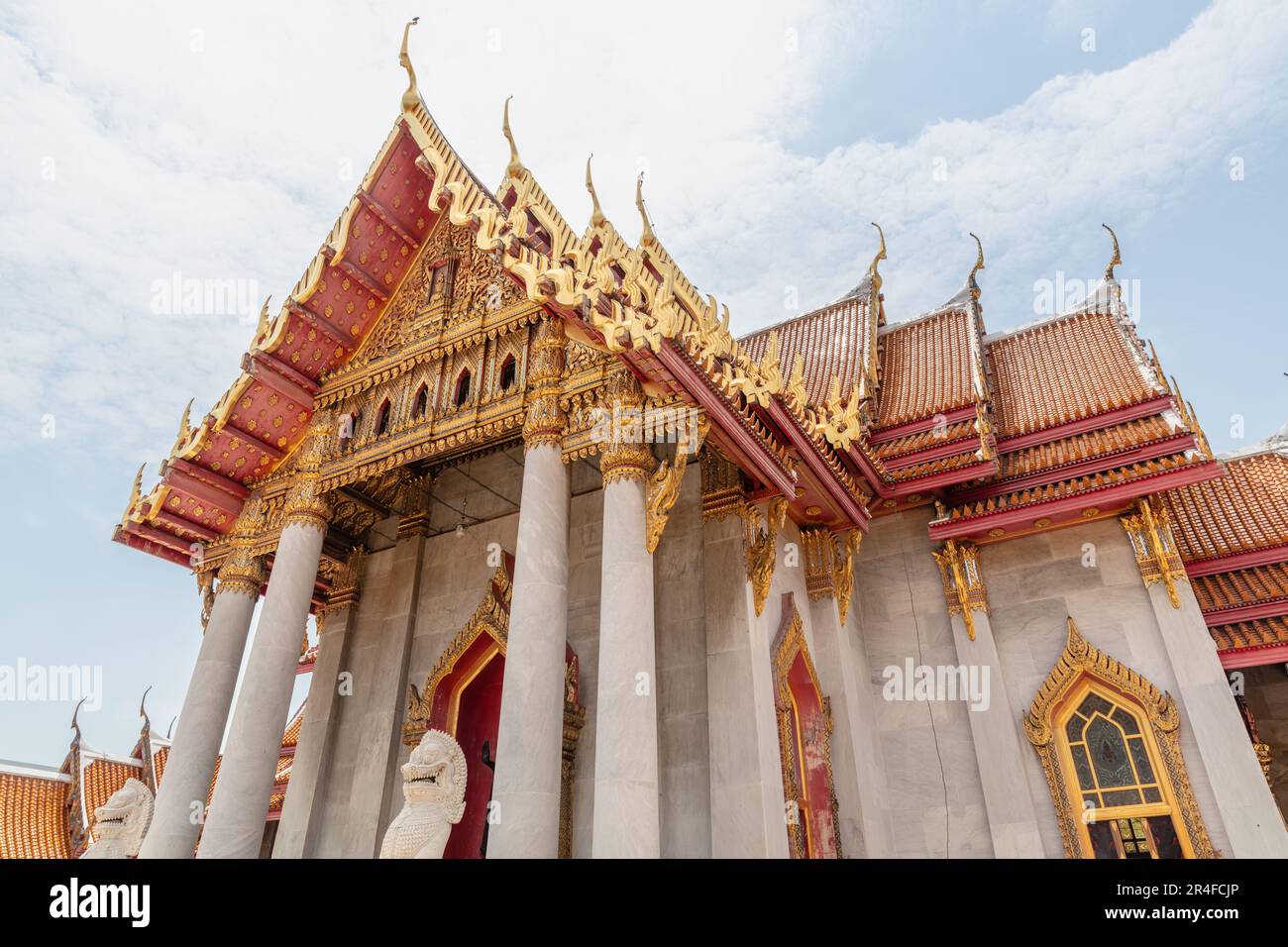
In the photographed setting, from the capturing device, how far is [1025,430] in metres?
11.0

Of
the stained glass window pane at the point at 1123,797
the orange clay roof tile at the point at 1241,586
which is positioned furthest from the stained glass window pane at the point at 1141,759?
the orange clay roof tile at the point at 1241,586

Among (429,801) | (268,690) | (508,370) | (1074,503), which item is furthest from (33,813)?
(1074,503)

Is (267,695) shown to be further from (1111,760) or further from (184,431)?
(1111,760)

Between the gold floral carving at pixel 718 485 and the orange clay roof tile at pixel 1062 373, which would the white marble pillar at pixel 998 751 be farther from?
the gold floral carving at pixel 718 485

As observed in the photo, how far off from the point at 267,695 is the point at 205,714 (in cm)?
110

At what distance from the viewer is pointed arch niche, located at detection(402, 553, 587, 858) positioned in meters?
8.89

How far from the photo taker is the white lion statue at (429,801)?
5453 millimetres

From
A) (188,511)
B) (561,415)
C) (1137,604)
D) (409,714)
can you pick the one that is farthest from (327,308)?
(1137,604)

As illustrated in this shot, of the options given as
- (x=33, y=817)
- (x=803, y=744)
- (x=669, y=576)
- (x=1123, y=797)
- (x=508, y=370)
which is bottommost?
(x=1123, y=797)

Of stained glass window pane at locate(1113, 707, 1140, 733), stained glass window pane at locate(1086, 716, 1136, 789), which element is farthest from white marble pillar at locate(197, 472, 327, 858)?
stained glass window pane at locate(1113, 707, 1140, 733)

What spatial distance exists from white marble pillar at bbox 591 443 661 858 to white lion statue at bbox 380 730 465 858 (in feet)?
3.23

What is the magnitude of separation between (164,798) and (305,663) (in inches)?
221

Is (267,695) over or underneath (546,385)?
underneath

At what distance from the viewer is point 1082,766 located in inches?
345
